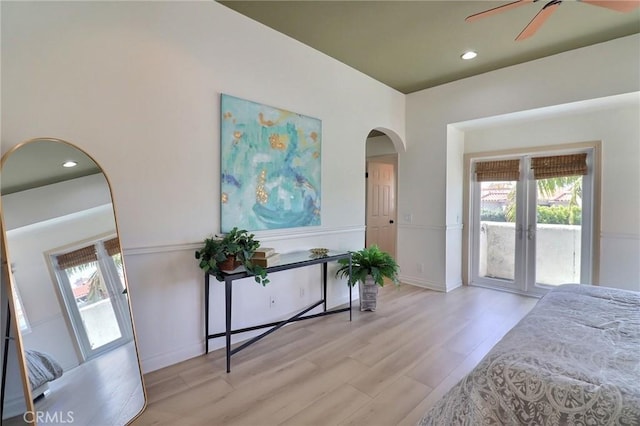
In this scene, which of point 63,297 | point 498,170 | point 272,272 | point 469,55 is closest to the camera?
point 63,297

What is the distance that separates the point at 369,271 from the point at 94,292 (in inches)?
97.9

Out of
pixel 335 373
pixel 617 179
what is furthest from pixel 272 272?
pixel 617 179

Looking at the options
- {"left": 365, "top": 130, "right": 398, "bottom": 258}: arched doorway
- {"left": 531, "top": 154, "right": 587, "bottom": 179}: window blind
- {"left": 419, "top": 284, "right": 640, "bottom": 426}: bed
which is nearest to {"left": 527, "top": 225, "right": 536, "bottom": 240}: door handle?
{"left": 531, "top": 154, "right": 587, "bottom": 179}: window blind

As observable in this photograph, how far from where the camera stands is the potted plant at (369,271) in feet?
11.2

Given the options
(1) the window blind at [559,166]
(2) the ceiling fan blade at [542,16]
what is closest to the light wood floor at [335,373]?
(1) the window blind at [559,166]

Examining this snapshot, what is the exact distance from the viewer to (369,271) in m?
3.44

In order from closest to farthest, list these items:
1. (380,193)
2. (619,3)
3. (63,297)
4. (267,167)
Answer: (63,297) → (619,3) → (267,167) → (380,193)

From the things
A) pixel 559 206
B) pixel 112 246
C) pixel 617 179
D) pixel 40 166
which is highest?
pixel 617 179

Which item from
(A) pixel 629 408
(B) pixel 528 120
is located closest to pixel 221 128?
(A) pixel 629 408

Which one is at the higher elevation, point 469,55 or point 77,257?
point 469,55

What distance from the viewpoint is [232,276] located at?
2244 millimetres

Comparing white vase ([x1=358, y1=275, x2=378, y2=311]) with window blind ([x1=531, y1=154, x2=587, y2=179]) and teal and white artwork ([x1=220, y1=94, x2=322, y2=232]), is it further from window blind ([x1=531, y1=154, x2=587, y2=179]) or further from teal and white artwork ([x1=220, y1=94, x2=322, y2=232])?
window blind ([x1=531, y1=154, x2=587, y2=179])

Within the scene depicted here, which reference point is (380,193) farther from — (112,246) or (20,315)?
(20,315)

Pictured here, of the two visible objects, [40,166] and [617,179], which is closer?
[40,166]
